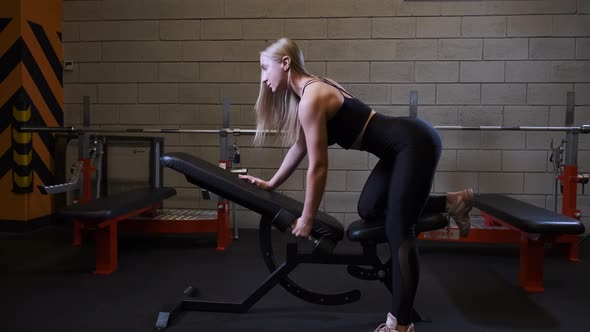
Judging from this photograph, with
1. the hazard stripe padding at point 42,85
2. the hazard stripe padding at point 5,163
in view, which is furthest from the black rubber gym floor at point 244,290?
the hazard stripe padding at point 42,85

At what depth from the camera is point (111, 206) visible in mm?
2719

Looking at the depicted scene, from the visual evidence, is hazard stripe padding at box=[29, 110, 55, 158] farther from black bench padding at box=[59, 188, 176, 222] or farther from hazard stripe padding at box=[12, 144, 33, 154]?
black bench padding at box=[59, 188, 176, 222]

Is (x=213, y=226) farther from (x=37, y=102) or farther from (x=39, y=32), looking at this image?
(x=39, y=32)

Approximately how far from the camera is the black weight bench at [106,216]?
8.45ft

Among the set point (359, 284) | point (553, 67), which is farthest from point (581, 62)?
point (359, 284)

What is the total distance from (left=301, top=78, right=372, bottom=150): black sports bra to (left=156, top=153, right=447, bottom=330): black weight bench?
1.22 feet

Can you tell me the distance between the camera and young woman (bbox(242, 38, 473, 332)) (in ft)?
5.77

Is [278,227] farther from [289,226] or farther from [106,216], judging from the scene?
[106,216]

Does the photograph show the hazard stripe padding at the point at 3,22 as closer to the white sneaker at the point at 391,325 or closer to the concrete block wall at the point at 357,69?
the concrete block wall at the point at 357,69

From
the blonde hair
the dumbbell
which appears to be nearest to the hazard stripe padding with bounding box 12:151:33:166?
the blonde hair

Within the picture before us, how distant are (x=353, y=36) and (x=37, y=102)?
2884 millimetres

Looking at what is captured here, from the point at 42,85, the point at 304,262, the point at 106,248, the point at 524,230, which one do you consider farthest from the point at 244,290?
the point at 42,85

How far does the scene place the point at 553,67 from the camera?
12.8 feet

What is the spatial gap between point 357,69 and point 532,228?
221 centimetres
